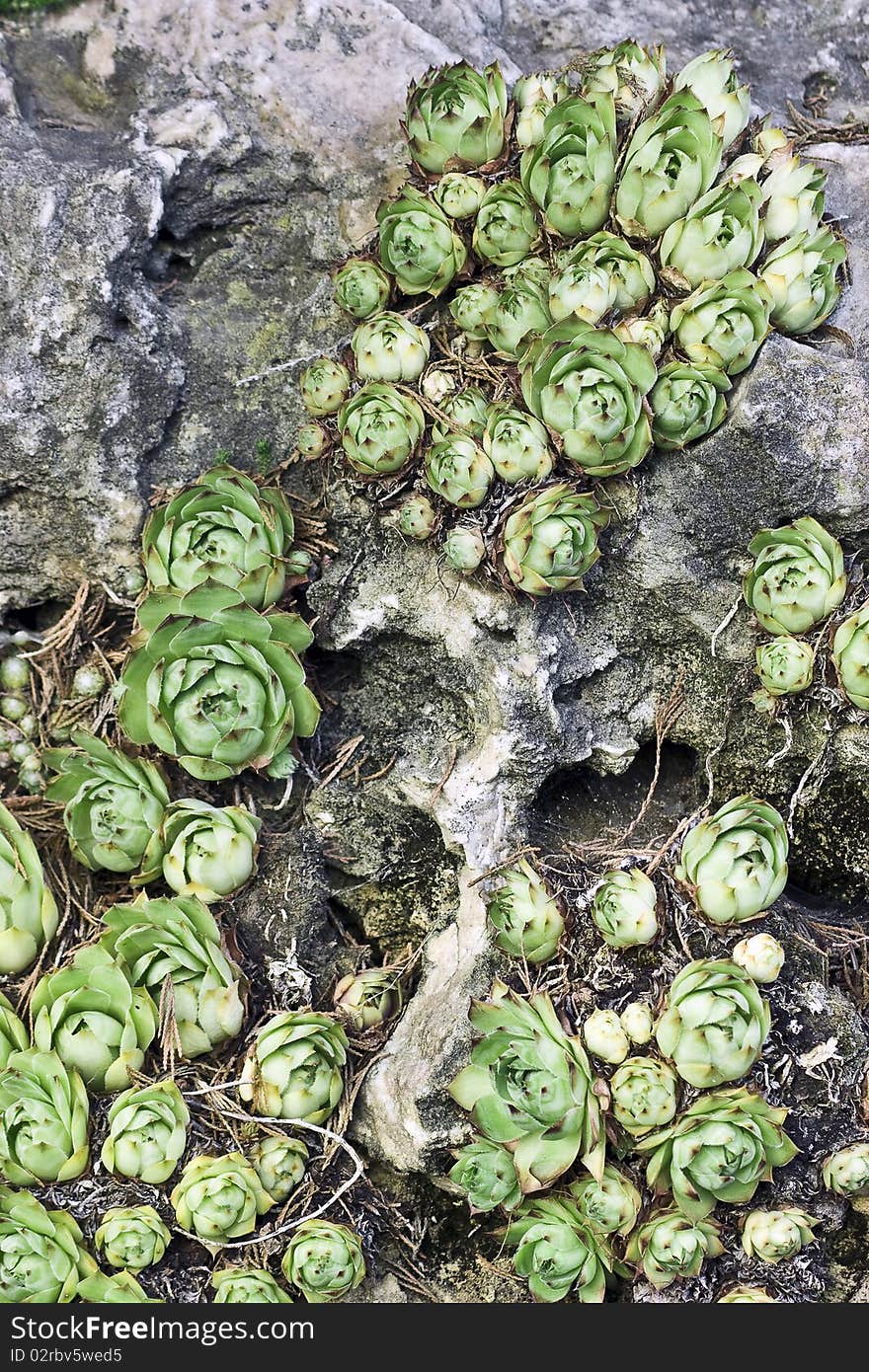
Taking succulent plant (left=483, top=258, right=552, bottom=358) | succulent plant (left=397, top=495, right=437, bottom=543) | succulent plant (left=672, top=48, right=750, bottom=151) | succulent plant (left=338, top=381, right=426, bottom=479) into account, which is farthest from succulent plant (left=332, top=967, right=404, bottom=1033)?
succulent plant (left=672, top=48, right=750, bottom=151)

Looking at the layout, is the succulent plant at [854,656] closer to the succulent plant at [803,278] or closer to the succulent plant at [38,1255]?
the succulent plant at [803,278]

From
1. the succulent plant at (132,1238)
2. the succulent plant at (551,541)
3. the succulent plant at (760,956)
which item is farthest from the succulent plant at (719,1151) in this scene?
the succulent plant at (551,541)

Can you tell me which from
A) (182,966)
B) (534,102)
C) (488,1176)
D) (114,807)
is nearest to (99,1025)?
(182,966)

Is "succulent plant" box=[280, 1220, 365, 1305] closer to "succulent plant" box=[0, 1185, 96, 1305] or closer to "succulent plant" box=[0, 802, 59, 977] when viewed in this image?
"succulent plant" box=[0, 1185, 96, 1305]

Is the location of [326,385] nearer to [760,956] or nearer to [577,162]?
[577,162]

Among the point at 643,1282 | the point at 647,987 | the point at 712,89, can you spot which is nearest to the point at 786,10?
the point at 712,89
